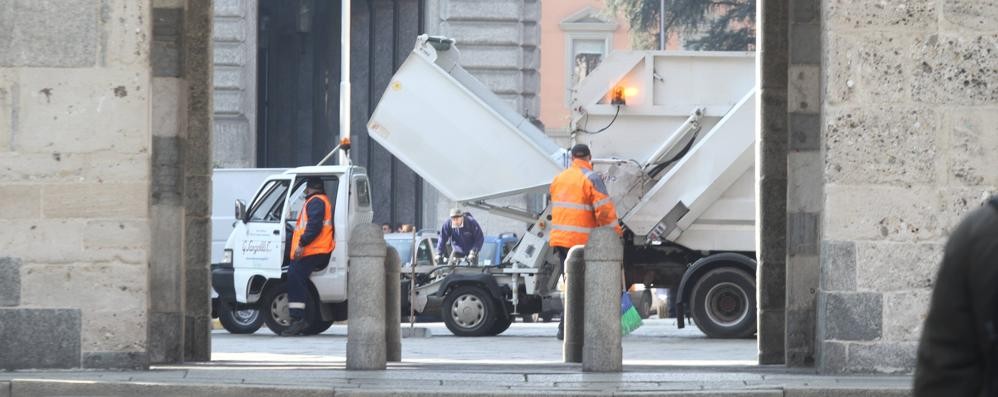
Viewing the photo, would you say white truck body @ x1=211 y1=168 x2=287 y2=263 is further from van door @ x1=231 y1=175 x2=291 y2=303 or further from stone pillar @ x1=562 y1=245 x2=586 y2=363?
stone pillar @ x1=562 y1=245 x2=586 y2=363

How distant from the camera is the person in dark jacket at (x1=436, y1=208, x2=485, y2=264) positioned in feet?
78.8

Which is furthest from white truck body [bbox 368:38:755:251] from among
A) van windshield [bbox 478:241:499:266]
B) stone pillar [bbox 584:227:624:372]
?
van windshield [bbox 478:241:499:266]

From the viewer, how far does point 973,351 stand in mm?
3676

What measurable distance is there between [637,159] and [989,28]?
799 centimetres

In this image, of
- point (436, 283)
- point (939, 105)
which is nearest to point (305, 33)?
point (436, 283)

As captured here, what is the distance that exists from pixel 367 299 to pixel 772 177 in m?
3.12

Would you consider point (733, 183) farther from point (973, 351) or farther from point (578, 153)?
point (973, 351)

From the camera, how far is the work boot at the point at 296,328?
784 inches

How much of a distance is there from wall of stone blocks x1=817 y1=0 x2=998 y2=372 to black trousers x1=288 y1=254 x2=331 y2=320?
8691 millimetres

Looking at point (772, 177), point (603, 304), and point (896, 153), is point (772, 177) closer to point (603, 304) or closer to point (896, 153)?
point (603, 304)

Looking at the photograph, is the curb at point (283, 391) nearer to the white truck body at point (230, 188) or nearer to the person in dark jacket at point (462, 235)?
the person in dark jacket at point (462, 235)

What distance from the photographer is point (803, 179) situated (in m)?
13.3

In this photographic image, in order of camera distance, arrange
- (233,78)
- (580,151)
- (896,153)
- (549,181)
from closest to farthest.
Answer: (896,153) < (580,151) < (549,181) < (233,78)

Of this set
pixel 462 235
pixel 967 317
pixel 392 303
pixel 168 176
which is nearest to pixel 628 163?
pixel 462 235
